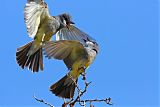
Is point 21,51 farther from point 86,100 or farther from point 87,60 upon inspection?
point 86,100

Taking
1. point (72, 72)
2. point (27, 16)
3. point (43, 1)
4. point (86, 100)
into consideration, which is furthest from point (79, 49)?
point (86, 100)

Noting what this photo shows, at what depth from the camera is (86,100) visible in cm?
312

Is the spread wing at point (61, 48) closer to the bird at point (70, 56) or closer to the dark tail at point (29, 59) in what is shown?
the bird at point (70, 56)

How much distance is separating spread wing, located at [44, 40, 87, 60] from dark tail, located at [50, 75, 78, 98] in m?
0.34

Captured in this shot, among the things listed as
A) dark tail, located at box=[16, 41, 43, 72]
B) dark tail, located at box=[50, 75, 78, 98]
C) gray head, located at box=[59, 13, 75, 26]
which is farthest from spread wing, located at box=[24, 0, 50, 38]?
dark tail, located at box=[50, 75, 78, 98]

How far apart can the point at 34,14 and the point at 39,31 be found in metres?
0.29

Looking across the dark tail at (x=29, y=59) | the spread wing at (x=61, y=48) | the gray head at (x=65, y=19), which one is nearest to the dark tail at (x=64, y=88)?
the spread wing at (x=61, y=48)

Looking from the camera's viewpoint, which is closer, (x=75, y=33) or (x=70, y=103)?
(x=70, y=103)

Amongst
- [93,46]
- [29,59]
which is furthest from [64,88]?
[29,59]

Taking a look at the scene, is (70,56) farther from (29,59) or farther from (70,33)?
(29,59)

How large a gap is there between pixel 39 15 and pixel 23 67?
91 cm

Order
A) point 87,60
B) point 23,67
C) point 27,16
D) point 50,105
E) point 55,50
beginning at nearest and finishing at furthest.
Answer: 1. point 50,105
2. point 55,50
3. point 87,60
4. point 27,16
5. point 23,67

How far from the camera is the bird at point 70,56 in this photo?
17.4ft

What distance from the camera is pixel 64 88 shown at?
18.3ft
